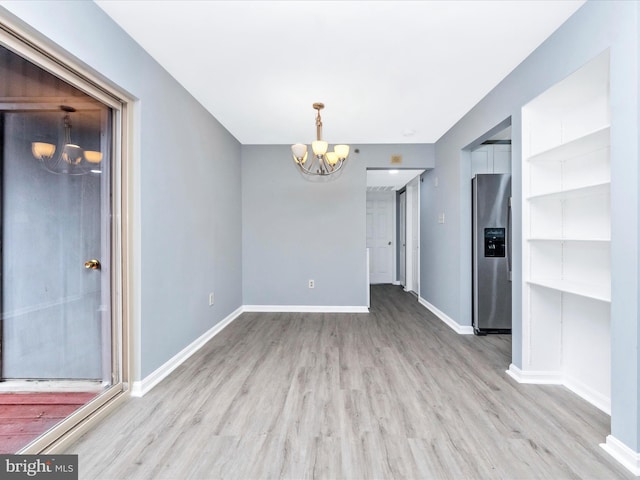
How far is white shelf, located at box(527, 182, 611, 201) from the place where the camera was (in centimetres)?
180

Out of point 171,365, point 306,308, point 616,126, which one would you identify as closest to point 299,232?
point 306,308

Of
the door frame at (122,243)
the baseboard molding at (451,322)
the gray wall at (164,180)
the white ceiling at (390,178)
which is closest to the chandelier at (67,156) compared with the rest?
the door frame at (122,243)

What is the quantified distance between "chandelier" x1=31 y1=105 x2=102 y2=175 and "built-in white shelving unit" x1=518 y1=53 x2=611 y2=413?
3.17m

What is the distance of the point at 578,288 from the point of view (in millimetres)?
2062

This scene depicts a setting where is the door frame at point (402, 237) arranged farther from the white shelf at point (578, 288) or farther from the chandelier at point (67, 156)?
the chandelier at point (67, 156)

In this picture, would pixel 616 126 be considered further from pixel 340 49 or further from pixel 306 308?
pixel 306 308

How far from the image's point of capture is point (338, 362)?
9.07 feet

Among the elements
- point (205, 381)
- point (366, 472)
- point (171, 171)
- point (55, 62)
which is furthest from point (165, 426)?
point (55, 62)

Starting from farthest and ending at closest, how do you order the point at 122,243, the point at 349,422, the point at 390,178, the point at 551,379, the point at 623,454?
the point at 390,178, the point at 551,379, the point at 122,243, the point at 349,422, the point at 623,454

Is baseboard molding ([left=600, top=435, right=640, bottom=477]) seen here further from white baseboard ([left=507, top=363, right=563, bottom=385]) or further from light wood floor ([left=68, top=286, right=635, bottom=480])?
white baseboard ([left=507, top=363, right=563, bottom=385])

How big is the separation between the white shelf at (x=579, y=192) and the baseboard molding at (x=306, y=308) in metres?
2.81

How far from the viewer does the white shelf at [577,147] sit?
1.79 m

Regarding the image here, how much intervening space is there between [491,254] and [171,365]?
11.5ft

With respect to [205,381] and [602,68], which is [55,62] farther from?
[602,68]
